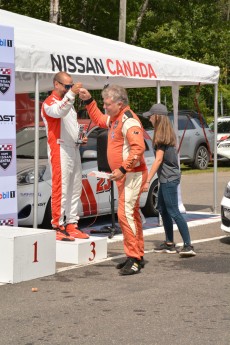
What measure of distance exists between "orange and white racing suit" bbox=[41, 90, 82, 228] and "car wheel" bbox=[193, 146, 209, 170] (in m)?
17.2

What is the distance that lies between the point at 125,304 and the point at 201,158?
20668 millimetres

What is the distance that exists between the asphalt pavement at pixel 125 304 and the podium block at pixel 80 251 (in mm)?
156

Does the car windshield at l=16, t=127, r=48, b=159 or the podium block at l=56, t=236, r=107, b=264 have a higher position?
the car windshield at l=16, t=127, r=48, b=159

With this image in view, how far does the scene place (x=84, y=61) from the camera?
12305 mm

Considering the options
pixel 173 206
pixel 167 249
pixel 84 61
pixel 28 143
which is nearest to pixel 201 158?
pixel 28 143

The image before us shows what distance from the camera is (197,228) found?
14.4 m

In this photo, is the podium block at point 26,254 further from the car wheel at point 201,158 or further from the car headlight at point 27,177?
the car wheel at point 201,158

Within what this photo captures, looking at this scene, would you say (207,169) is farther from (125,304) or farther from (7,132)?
(125,304)

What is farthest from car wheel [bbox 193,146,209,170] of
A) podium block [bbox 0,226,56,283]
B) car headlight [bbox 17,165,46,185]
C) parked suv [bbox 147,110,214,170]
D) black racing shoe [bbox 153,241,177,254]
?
podium block [bbox 0,226,56,283]

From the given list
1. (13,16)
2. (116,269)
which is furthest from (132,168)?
(13,16)

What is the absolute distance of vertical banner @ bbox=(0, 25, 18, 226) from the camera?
431 inches

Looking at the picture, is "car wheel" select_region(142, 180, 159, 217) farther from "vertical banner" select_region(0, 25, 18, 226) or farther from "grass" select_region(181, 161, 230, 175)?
"grass" select_region(181, 161, 230, 175)

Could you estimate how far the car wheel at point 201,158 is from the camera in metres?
28.8

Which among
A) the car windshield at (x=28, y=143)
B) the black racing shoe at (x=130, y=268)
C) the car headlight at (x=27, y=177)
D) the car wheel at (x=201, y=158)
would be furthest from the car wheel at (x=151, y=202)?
the car wheel at (x=201, y=158)
